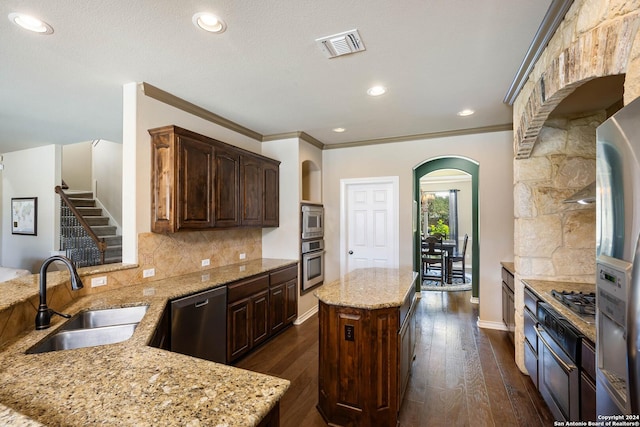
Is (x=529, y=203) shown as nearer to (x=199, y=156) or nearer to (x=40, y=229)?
(x=199, y=156)

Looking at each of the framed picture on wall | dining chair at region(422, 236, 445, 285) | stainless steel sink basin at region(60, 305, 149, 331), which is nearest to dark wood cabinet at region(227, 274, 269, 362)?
stainless steel sink basin at region(60, 305, 149, 331)

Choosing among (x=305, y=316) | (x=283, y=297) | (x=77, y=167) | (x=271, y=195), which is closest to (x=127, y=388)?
(x=283, y=297)

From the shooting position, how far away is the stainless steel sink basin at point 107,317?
1.92m

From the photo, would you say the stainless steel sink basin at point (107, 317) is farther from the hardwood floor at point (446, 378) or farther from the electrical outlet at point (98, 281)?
the hardwood floor at point (446, 378)

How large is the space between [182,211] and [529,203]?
321 cm

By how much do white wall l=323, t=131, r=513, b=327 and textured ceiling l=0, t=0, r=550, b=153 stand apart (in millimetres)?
510

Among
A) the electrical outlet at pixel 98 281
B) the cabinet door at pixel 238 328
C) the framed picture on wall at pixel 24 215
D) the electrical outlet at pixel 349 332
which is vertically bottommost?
the cabinet door at pixel 238 328

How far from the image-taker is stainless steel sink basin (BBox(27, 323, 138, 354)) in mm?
1606

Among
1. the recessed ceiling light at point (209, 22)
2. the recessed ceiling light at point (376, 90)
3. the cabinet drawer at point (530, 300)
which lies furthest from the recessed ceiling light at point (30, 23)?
the cabinet drawer at point (530, 300)

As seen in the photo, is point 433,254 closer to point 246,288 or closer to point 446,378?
point 446,378

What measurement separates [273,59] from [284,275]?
8.23ft

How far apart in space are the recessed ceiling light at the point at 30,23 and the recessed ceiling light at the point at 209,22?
939 millimetres

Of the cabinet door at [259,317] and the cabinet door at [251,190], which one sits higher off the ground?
the cabinet door at [251,190]

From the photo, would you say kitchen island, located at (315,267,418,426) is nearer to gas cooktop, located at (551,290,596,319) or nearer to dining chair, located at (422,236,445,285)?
gas cooktop, located at (551,290,596,319)
